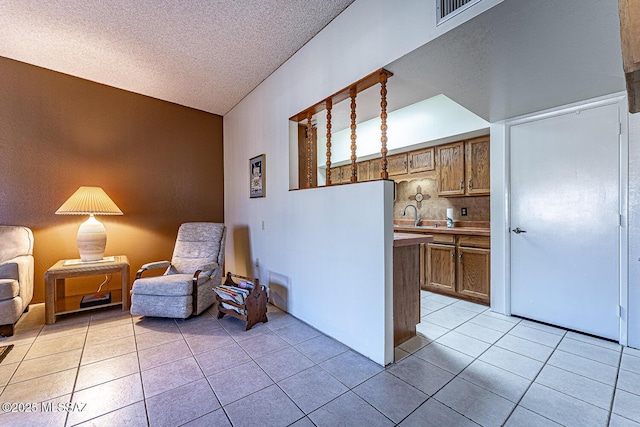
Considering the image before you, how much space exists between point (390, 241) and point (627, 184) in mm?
1981

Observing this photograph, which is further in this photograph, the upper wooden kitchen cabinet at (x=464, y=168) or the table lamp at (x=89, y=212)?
the upper wooden kitchen cabinet at (x=464, y=168)

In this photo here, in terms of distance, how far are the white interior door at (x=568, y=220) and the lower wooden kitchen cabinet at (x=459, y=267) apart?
12.0 inches

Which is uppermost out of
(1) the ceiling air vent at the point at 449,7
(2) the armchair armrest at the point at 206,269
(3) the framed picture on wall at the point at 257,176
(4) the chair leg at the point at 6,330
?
(1) the ceiling air vent at the point at 449,7

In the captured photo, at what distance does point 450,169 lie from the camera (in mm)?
3645

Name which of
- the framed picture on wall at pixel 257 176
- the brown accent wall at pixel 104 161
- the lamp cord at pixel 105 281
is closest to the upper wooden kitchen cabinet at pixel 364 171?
the framed picture on wall at pixel 257 176

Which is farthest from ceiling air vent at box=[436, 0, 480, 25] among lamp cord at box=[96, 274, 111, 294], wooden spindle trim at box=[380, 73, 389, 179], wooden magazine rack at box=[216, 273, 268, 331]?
lamp cord at box=[96, 274, 111, 294]

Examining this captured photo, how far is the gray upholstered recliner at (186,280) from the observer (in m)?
2.63

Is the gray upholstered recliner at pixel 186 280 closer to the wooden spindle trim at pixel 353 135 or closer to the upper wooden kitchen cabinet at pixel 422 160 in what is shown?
the wooden spindle trim at pixel 353 135

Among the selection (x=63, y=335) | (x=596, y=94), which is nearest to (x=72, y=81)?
(x=63, y=335)

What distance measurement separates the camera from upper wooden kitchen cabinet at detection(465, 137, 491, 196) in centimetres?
331

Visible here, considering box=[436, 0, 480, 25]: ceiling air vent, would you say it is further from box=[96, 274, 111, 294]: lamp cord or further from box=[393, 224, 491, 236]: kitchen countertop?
box=[96, 274, 111, 294]: lamp cord

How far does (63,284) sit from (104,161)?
4.99ft

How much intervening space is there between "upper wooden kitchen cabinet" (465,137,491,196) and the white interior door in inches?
20.8

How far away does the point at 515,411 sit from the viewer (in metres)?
1.48
